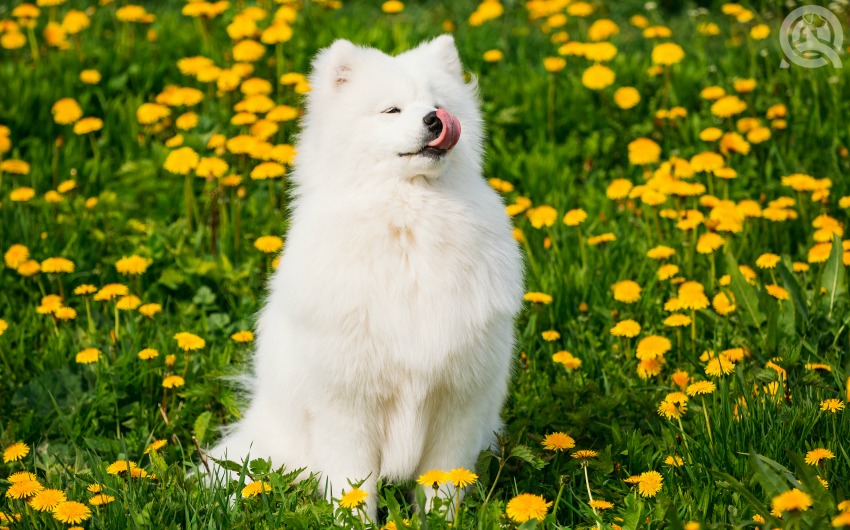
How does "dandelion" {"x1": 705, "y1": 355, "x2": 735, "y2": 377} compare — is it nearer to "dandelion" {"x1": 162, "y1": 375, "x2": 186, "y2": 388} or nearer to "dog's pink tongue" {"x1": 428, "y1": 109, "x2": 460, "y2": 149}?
"dog's pink tongue" {"x1": 428, "y1": 109, "x2": 460, "y2": 149}

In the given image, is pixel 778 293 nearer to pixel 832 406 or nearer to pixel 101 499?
pixel 832 406

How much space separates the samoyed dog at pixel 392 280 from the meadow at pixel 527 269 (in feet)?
0.66

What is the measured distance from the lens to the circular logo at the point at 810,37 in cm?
514

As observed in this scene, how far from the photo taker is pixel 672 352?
370 cm

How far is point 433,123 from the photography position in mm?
2576

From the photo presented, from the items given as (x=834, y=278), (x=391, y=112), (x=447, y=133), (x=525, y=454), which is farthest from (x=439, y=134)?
(x=834, y=278)

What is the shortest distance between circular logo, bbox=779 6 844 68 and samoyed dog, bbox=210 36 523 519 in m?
3.01

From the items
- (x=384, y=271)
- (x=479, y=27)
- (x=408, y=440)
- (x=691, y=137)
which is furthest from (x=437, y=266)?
(x=479, y=27)

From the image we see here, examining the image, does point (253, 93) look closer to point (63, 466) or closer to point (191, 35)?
point (191, 35)

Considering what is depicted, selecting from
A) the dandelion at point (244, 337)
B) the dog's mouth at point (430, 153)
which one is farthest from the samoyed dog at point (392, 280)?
the dandelion at point (244, 337)

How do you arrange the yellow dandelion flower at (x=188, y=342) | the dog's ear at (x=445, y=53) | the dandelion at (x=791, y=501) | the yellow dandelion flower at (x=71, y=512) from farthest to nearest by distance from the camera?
1. the yellow dandelion flower at (x=188, y=342)
2. the dog's ear at (x=445, y=53)
3. the yellow dandelion flower at (x=71, y=512)
4. the dandelion at (x=791, y=501)

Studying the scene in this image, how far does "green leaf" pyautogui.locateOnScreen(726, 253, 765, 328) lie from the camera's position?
3.59m

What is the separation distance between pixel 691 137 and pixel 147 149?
2855 millimetres

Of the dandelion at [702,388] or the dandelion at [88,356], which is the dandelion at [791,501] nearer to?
the dandelion at [702,388]
